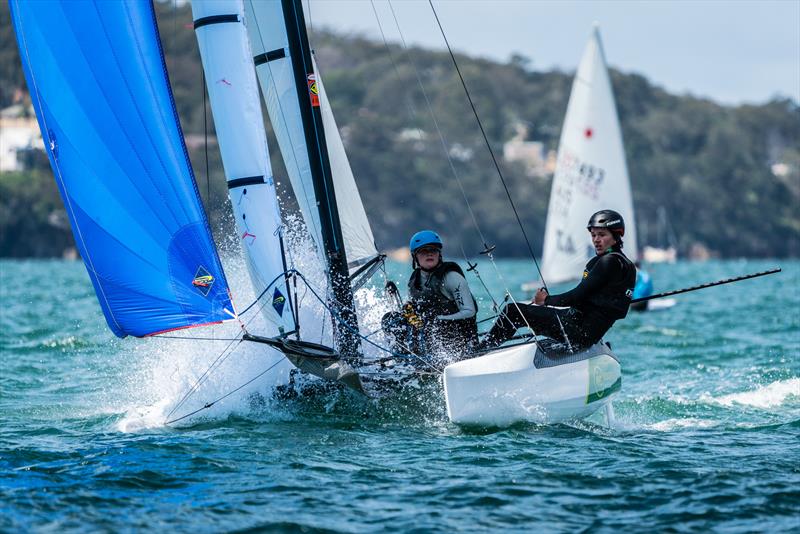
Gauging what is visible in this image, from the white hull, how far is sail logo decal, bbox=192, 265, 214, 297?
4.96 ft

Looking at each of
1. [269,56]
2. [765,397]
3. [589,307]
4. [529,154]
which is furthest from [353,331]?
[529,154]

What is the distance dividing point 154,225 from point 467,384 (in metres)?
2.09

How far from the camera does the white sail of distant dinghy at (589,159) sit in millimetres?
22125

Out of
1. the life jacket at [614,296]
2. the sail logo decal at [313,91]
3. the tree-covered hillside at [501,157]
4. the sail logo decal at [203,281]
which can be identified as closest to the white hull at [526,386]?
the life jacket at [614,296]

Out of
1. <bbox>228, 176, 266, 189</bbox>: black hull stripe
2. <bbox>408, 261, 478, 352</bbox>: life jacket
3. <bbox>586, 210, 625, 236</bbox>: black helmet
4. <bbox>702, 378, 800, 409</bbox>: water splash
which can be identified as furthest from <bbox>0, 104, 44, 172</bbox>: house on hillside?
<bbox>586, 210, 625, 236</bbox>: black helmet

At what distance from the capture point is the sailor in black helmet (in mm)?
7559

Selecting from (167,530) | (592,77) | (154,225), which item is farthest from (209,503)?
(592,77)

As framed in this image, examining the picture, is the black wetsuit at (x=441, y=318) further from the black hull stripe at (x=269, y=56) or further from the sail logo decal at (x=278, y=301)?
the black hull stripe at (x=269, y=56)

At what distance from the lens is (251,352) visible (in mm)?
7895

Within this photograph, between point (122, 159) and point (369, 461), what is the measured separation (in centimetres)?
221

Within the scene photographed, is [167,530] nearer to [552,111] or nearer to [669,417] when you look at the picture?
[669,417]

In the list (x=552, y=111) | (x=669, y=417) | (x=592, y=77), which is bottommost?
(x=669, y=417)

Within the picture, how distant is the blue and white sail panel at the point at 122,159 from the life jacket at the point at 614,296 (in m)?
2.40

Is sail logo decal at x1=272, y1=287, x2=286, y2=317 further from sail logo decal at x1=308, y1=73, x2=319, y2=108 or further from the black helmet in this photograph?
the black helmet
